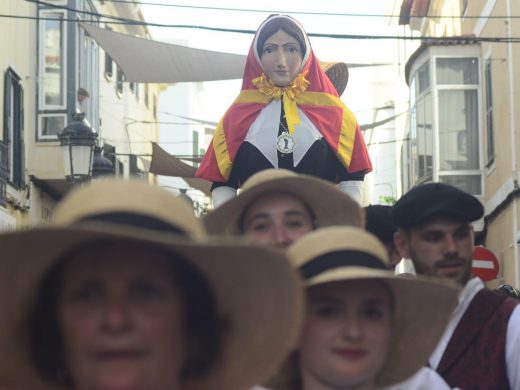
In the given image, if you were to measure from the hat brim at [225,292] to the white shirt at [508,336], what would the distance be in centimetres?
162

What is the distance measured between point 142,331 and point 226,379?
312 millimetres

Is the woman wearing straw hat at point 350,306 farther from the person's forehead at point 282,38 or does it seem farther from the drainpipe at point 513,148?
the drainpipe at point 513,148

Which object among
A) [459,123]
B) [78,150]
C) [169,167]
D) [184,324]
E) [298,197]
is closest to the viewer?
[184,324]

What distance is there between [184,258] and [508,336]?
85.3 inches

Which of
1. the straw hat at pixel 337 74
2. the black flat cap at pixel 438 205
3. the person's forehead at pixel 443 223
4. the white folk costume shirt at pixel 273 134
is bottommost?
the person's forehead at pixel 443 223

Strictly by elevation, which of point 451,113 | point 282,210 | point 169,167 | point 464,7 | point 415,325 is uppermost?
point 464,7

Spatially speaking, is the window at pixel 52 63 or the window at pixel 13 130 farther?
the window at pixel 52 63

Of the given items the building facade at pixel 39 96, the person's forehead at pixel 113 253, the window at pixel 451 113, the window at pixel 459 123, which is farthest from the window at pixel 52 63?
the person's forehead at pixel 113 253

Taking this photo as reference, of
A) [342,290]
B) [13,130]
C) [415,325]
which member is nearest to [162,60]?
[13,130]

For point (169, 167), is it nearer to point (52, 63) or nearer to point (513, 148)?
point (513, 148)

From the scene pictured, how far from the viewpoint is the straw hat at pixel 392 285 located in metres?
3.49

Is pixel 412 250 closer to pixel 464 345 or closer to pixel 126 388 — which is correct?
pixel 464 345

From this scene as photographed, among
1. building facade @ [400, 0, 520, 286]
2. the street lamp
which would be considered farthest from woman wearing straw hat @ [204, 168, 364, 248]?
building facade @ [400, 0, 520, 286]

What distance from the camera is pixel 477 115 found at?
28922 mm
